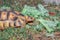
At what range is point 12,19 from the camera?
269 inches

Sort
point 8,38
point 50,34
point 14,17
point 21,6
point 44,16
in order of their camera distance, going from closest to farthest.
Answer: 1. point 8,38
2. point 50,34
3. point 14,17
4. point 44,16
5. point 21,6

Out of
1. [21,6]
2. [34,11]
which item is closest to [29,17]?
[34,11]

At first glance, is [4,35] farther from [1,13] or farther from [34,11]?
[34,11]

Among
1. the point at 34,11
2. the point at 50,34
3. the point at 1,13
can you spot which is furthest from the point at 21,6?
the point at 50,34

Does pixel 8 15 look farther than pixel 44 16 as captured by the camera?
No

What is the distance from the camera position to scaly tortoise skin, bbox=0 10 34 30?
6656 mm

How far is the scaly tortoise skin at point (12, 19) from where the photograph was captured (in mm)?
6656

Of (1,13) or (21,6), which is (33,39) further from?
(21,6)

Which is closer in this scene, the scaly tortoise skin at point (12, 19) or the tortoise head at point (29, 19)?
the scaly tortoise skin at point (12, 19)

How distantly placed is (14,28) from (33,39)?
0.72m

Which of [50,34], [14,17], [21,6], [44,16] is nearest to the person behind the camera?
[50,34]

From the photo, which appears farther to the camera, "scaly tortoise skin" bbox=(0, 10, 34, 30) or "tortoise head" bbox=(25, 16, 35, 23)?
"tortoise head" bbox=(25, 16, 35, 23)

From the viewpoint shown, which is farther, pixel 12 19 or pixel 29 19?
pixel 29 19

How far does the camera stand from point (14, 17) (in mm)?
6887
